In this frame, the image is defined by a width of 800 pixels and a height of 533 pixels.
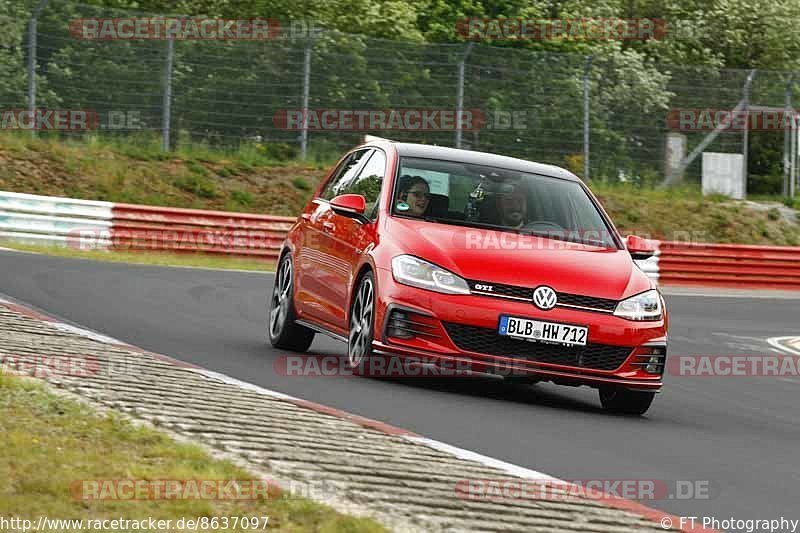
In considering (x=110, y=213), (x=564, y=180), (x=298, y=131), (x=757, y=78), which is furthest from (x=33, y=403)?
(x=757, y=78)

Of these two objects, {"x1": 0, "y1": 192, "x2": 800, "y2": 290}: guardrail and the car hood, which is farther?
{"x1": 0, "y1": 192, "x2": 800, "y2": 290}: guardrail

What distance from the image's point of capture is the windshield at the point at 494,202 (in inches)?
432

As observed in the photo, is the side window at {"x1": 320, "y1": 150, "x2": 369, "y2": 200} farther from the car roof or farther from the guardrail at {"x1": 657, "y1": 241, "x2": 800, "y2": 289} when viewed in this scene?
the guardrail at {"x1": 657, "y1": 241, "x2": 800, "y2": 289}

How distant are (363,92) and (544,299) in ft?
67.8

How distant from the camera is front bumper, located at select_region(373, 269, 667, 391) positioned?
394 inches

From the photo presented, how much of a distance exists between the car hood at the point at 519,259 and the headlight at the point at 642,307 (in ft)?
0.17

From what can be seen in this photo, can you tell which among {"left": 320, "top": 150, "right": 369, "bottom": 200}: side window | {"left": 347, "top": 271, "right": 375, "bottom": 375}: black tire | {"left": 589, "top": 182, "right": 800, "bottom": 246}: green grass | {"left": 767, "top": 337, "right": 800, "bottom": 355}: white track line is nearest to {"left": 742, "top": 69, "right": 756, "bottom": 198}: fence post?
{"left": 589, "top": 182, "right": 800, "bottom": 246}: green grass

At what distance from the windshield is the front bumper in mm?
913

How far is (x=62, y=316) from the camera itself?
516 inches

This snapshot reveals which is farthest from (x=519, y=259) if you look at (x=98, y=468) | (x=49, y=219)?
(x=49, y=219)

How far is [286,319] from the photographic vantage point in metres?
12.4

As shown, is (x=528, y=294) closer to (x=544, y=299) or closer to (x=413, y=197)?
(x=544, y=299)

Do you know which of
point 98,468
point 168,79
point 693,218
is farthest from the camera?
point 693,218

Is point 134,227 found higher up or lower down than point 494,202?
lower down
